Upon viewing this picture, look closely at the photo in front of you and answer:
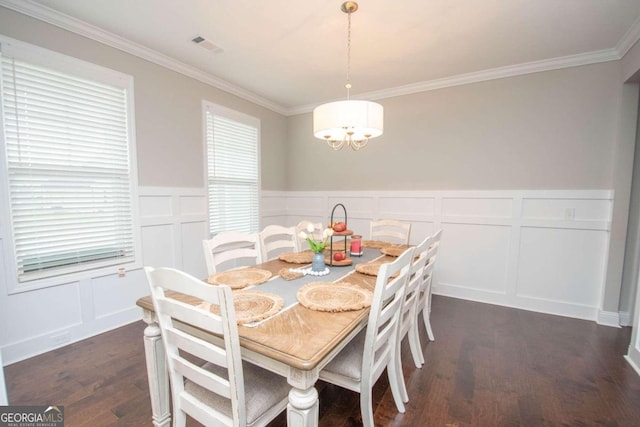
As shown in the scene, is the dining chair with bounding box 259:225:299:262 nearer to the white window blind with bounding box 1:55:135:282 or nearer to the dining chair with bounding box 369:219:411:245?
the dining chair with bounding box 369:219:411:245

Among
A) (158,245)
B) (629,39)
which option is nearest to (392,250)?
(158,245)

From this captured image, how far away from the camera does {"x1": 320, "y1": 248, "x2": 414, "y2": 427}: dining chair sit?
1174 millimetres

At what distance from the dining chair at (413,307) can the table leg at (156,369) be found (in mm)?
1255

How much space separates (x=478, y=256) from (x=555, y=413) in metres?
1.80

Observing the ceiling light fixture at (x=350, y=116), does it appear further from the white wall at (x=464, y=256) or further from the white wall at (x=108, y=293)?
the white wall at (x=108, y=293)

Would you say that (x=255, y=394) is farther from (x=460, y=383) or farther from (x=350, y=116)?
(x=350, y=116)

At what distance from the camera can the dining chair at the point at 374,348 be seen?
46.2 inches

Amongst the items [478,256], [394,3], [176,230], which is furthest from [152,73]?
[478,256]

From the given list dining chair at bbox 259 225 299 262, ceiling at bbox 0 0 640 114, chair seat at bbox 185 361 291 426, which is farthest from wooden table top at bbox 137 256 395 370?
ceiling at bbox 0 0 640 114

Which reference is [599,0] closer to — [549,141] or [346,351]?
[549,141]

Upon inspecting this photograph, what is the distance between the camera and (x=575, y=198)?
2707 mm

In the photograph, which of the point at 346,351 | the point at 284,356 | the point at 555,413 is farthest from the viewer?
the point at 555,413

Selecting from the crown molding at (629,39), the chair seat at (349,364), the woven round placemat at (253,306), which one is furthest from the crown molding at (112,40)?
the crown molding at (629,39)

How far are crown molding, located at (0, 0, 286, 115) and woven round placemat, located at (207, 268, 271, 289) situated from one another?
7.47 feet
